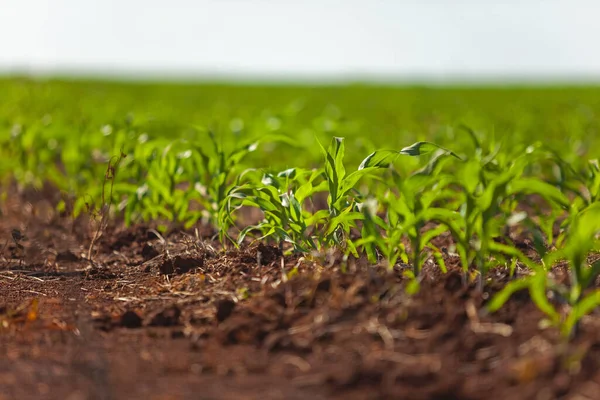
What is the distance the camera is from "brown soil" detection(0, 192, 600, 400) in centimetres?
222

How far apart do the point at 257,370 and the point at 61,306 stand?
1117mm

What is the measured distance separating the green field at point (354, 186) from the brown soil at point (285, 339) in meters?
0.13

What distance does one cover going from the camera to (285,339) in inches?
100

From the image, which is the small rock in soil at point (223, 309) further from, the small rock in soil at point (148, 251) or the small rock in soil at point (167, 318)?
the small rock in soil at point (148, 251)

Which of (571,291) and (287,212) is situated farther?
(287,212)

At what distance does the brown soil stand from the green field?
13 centimetres

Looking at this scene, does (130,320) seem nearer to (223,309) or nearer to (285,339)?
(223,309)

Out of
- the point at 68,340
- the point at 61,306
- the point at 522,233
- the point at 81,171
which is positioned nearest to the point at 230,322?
the point at 68,340

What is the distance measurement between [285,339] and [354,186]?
195 centimetres

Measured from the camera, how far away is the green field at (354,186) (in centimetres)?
285

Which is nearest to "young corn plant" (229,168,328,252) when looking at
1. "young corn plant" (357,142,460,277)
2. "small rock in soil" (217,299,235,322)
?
"young corn plant" (357,142,460,277)

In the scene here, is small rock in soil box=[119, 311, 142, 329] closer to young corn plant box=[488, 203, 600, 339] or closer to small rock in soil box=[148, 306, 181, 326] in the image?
small rock in soil box=[148, 306, 181, 326]

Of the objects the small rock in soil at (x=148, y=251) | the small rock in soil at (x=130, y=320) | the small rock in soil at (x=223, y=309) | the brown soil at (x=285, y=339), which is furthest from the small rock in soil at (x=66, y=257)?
the small rock in soil at (x=223, y=309)

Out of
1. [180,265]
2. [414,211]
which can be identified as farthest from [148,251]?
[414,211]
